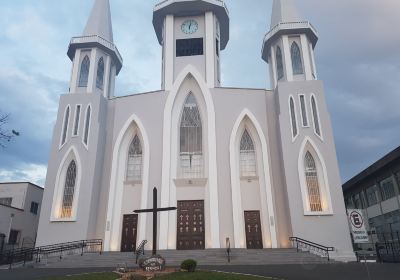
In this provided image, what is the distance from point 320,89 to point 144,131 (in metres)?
12.4

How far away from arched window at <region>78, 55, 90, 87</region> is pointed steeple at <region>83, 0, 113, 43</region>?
90.3 inches

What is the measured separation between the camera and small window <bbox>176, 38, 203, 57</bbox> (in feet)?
89.3

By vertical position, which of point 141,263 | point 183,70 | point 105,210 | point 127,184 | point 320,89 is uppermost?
point 183,70

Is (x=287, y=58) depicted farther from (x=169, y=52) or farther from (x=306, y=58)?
(x=169, y=52)

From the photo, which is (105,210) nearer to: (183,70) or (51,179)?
(51,179)

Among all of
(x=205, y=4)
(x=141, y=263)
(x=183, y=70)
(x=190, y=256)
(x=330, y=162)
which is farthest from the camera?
(x=205, y=4)

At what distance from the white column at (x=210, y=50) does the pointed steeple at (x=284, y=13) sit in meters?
5.21

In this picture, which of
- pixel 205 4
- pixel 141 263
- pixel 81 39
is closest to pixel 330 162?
pixel 141 263

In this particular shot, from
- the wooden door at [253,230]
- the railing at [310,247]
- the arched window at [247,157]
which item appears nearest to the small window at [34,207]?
the arched window at [247,157]

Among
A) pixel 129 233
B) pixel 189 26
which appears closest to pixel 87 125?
pixel 129 233

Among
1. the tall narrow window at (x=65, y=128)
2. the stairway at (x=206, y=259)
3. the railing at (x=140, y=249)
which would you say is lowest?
the stairway at (x=206, y=259)

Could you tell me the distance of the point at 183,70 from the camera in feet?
84.5

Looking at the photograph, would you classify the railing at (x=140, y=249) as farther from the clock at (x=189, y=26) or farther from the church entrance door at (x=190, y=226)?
the clock at (x=189, y=26)

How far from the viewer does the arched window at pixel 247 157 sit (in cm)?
2336
